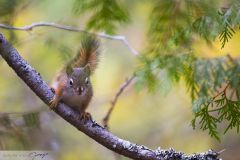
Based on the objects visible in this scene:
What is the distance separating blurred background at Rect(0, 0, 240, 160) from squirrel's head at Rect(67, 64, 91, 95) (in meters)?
0.37

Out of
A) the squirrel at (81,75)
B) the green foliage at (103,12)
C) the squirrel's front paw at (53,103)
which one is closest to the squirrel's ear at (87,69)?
the squirrel at (81,75)

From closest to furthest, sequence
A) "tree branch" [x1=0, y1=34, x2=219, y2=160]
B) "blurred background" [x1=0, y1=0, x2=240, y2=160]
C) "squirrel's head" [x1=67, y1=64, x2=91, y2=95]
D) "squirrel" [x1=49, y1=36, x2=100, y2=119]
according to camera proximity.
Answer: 1. "tree branch" [x1=0, y1=34, x2=219, y2=160]
2. "squirrel" [x1=49, y1=36, x2=100, y2=119]
3. "squirrel's head" [x1=67, y1=64, x2=91, y2=95]
4. "blurred background" [x1=0, y1=0, x2=240, y2=160]

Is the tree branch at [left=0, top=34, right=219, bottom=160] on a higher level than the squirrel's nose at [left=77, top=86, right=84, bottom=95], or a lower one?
lower

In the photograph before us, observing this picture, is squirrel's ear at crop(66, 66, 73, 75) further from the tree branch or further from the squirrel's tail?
the tree branch

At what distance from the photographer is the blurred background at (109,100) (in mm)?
2598

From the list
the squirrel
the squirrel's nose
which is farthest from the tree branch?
the squirrel's nose

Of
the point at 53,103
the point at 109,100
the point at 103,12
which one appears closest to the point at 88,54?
the point at 103,12

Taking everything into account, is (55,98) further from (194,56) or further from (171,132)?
(171,132)

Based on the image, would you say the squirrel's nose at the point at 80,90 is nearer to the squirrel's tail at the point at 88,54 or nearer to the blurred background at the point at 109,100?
the squirrel's tail at the point at 88,54

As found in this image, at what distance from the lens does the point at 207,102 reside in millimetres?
1328

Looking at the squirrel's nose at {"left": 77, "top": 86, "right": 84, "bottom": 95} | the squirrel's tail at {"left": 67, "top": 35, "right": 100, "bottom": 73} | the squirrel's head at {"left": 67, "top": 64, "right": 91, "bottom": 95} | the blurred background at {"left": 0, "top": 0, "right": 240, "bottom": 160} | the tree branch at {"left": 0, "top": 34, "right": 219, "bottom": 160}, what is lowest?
the tree branch at {"left": 0, "top": 34, "right": 219, "bottom": 160}

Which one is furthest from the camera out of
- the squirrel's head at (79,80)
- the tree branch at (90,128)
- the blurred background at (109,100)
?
the blurred background at (109,100)

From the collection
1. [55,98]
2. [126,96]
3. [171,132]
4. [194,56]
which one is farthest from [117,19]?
[126,96]

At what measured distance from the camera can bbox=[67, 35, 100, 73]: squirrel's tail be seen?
5.52ft
